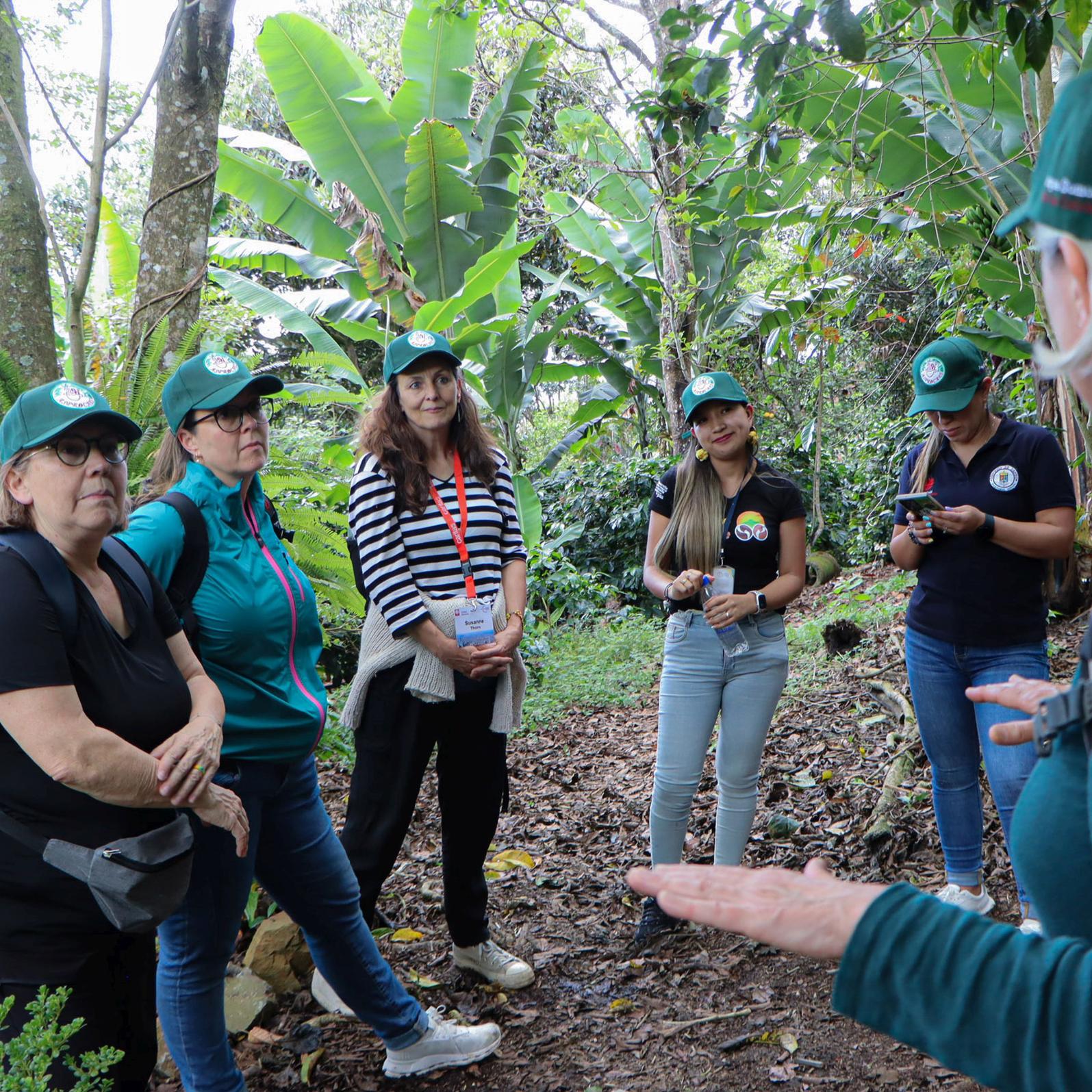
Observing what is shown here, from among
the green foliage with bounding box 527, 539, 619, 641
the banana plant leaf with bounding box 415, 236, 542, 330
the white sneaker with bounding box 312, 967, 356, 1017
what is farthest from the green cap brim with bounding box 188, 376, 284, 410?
the green foliage with bounding box 527, 539, 619, 641

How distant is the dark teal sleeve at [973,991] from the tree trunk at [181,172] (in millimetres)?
4114

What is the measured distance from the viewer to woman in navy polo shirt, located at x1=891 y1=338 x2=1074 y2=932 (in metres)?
3.43

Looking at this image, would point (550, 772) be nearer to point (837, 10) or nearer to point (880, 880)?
point (880, 880)

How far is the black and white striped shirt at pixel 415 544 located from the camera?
11.3 feet

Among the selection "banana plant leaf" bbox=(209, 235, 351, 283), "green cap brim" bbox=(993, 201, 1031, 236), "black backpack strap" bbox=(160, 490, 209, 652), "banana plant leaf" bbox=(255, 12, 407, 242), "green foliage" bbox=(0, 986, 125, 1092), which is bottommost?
"green foliage" bbox=(0, 986, 125, 1092)

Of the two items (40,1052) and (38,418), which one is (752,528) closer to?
(38,418)

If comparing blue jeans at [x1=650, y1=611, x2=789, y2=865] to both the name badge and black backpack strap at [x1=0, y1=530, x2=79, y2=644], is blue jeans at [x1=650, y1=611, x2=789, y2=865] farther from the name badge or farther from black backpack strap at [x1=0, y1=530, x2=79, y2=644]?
black backpack strap at [x1=0, y1=530, x2=79, y2=644]

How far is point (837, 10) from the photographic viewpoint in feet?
9.20

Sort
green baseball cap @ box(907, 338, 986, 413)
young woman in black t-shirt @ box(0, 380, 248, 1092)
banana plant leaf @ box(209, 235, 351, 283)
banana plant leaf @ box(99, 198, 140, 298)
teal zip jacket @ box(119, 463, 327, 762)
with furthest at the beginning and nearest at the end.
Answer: banana plant leaf @ box(209, 235, 351, 283) → banana plant leaf @ box(99, 198, 140, 298) → green baseball cap @ box(907, 338, 986, 413) → teal zip jacket @ box(119, 463, 327, 762) → young woman in black t-shirt @ box(0, 380, 248, 1092)

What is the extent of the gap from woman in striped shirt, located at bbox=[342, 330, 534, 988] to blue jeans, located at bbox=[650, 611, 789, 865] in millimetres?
709

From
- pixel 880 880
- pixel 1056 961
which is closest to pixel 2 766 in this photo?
pixel 1056 961

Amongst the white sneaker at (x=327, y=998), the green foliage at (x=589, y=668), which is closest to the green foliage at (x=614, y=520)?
the green foliage at (x=589, y=668)

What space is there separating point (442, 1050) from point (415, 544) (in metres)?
1.73

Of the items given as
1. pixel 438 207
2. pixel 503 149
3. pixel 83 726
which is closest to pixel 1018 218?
pixel 83 726
